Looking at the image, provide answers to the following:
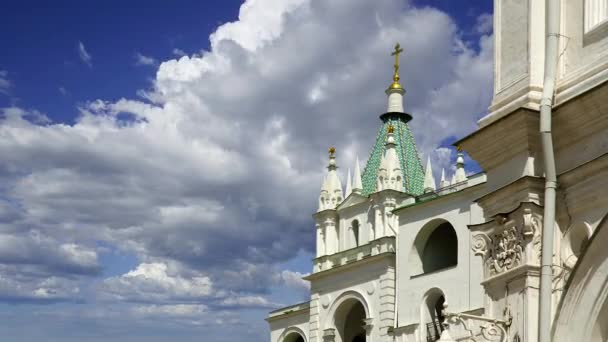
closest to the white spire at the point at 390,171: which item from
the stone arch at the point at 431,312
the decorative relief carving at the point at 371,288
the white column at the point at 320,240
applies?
the decorative relief carving at the point at 371,288

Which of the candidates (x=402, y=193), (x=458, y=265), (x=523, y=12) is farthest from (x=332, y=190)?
(x=523, y=12)

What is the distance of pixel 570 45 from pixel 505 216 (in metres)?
1.87

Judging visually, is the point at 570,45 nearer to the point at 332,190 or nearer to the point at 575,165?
the point at 575,165

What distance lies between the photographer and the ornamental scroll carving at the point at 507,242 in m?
10.7

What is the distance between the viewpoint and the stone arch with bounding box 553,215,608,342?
10133 mm

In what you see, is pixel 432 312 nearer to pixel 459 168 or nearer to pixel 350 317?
pixel 350 317

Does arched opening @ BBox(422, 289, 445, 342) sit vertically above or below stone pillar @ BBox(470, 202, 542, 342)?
above

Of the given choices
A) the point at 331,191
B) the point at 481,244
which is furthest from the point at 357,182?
the point at 481,244

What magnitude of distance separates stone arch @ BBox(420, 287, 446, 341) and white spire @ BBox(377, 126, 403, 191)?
20.9 feet

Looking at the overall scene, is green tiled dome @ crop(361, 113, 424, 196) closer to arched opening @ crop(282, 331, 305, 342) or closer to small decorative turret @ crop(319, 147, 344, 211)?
small decorative turret @ crop(319, 147, 344, 211)

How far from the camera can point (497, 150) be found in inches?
448

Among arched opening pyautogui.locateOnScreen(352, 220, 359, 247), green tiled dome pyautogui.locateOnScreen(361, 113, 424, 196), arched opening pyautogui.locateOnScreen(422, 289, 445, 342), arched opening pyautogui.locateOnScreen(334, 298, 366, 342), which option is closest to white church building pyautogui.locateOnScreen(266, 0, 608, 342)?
arched opening pyautogui.locateOnScreen(422, 289, 445, 342)

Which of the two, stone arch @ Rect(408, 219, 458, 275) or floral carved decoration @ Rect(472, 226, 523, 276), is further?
stone arch @ Rect(408, 219, 458, 275)

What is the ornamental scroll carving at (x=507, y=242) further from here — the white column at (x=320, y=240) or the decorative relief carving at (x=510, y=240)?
the white column at (x=320, y=240)
